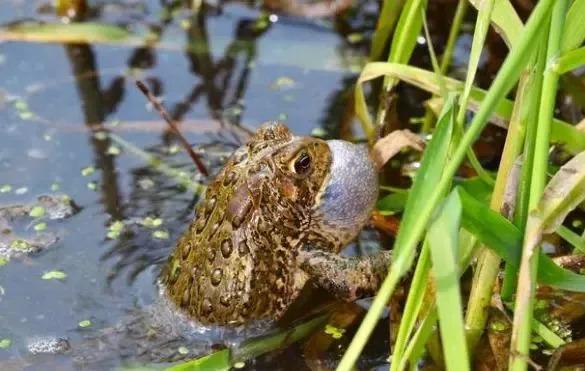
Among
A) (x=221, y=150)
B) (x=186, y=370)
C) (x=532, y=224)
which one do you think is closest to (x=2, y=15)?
(x=221, y=150)

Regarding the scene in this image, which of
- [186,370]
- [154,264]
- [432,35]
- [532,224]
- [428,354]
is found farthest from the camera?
[432,35]

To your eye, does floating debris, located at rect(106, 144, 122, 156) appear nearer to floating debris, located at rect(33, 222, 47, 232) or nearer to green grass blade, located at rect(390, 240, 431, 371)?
floating debris, located at rect(33, 222, 47, 232)

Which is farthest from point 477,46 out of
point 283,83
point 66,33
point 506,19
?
point 66,33

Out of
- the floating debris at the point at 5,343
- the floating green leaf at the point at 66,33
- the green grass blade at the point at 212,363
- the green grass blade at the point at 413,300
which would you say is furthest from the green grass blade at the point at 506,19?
the floating green leaf at the point at 66,33

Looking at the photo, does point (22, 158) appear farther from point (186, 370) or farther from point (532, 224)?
point (532, 224)

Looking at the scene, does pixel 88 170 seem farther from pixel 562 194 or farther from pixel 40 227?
pixel 562 194

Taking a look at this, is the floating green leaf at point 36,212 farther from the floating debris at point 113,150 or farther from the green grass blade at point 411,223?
the green grass blade at point 411,223
